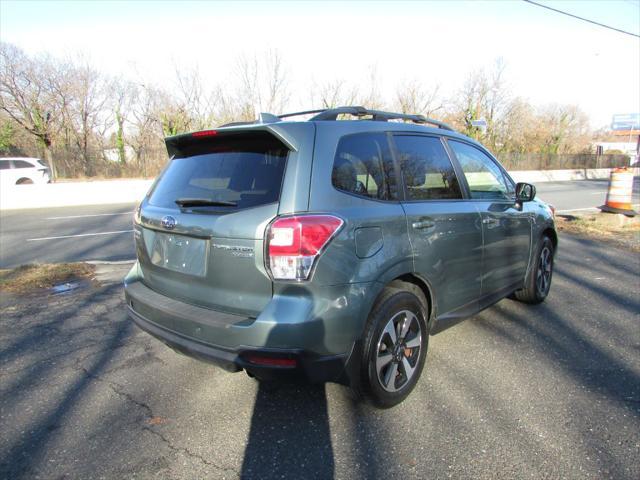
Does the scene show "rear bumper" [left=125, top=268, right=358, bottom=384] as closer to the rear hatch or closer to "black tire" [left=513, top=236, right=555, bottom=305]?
the rear hatch

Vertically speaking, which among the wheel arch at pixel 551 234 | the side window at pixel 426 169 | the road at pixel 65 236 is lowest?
the road at pixel 65 236

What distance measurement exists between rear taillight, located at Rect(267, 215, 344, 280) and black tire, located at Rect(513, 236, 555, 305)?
9.97 ft

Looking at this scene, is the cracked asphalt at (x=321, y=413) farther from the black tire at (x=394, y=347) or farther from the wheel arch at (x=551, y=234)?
the wheel arch at (x=551, y=234)

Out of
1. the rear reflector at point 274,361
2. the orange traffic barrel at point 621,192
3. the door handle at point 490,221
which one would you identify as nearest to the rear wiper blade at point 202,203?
the rear reflector at point 274,361

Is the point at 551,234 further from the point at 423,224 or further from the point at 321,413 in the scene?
the point at 321,413

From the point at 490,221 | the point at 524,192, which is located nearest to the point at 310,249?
the point at 490,221

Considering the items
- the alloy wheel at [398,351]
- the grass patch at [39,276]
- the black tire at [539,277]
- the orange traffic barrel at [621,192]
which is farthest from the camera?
the orange traffic barrel at [621,192]

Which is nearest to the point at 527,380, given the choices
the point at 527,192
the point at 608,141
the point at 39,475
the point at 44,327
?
the point at 527,192

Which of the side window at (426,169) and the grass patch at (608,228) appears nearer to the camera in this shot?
the side window at (426,169)

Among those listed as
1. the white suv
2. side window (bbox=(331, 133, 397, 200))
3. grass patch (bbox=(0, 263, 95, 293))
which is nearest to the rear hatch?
side window (bbox=(331, 133, 397, 200))

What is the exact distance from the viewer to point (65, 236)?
959 cm

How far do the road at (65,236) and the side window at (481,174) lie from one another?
19.1 feet

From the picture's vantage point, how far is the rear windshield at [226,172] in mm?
2467

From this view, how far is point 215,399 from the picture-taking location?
2.96m
